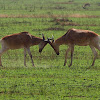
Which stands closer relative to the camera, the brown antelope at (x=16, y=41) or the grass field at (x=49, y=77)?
the grass field at (x=49, y=77)

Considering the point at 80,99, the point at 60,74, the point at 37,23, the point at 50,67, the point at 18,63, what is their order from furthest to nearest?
the point at 37,23 → the point at 18,63 → the point at 50,67 → the point at 60,74 → the point at 80,99

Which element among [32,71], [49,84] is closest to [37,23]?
[32,71]

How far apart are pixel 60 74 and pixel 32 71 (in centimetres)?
115

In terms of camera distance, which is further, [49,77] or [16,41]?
[16,41]

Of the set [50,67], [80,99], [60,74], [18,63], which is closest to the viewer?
[80,99]

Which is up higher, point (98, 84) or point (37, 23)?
point (98, 84)

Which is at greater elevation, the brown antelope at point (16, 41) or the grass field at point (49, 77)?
the brown antelope at point (16, 41)

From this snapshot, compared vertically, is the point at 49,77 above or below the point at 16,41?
below

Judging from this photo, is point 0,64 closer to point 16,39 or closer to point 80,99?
point 16,39

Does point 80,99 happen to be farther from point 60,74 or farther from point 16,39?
point 16,39

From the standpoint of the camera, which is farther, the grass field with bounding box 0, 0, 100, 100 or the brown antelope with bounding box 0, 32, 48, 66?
the brown antelope with bounding box 0, 32, 48, 66

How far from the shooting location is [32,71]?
13055mm

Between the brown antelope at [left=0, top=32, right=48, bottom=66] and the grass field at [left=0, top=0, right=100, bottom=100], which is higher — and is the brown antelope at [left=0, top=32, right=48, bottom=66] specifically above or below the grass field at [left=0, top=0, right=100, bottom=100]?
above

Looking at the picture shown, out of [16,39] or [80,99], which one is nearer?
[80,99]
